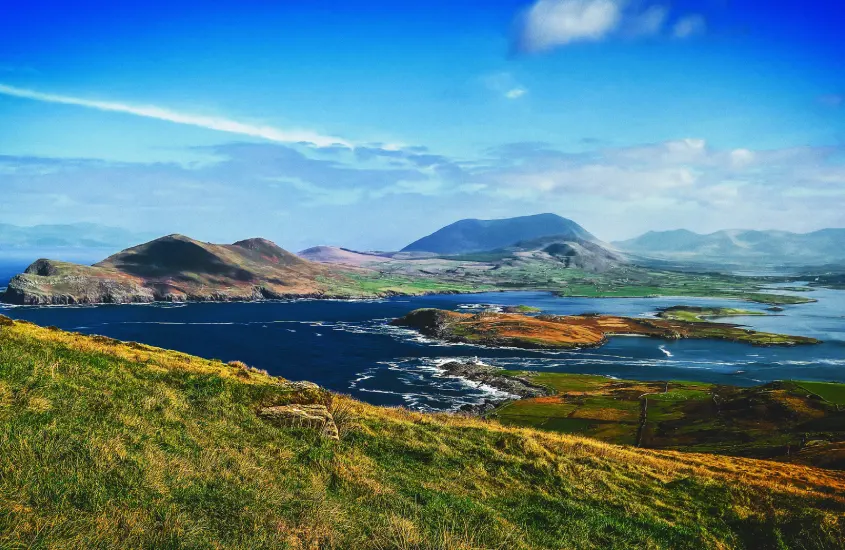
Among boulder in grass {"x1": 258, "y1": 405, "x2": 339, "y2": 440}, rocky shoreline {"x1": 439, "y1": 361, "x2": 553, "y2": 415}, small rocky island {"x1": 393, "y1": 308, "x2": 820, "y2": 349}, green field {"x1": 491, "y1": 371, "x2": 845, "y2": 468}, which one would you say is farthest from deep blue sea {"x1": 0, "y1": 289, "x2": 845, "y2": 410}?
boulder in grass {"x1": 258, "y1": 405, "x2": 339, "y2": 440}

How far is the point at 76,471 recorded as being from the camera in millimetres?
12609

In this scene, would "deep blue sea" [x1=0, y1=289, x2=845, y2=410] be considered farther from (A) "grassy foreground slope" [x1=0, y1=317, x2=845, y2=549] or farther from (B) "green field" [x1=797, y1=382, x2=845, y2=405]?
(A) "grassy foreground slope" [x1=0, y1=317, x2=845, y2=549]

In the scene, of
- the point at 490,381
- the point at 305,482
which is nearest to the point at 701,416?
the point at 490,381

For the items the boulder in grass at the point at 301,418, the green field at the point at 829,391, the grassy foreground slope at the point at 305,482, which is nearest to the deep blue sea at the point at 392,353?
the green field at the point at 829,391

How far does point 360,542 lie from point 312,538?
121cm

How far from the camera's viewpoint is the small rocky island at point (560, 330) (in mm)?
137125

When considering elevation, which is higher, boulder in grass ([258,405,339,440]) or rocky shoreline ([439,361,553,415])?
boulder in grass ([258,405,339,440])

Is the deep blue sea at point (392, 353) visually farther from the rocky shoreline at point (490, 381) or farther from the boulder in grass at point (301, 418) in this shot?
the boulder in grass at point (301, 418)

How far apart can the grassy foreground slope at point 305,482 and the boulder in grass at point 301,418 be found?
2.44 ft

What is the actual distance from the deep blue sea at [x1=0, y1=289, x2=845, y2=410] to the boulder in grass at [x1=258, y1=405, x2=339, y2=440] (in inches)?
2066

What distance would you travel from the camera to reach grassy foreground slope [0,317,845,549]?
37.9ft

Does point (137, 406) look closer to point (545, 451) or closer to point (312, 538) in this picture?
point (312, 538)

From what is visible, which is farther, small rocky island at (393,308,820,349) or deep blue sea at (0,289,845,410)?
small rocky island at (393,308,820,349)

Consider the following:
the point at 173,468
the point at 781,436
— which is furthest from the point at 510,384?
the point at 173,468
